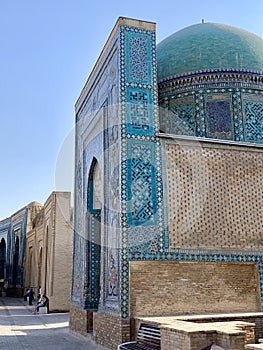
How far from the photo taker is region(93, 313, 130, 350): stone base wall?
Result: 20.7ft

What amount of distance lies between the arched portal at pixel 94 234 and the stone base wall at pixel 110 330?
1293mm

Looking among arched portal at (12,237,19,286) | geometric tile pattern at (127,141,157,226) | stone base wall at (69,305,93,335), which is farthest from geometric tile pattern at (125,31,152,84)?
arched portal at (12,237,19,286)

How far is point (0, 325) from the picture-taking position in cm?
1116

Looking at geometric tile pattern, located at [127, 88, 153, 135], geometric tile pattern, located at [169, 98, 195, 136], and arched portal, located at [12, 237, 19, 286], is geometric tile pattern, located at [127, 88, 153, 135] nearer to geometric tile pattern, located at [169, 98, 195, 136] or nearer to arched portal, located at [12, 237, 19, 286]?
geometric tile pattern, located at [169, 98, 195, 136]

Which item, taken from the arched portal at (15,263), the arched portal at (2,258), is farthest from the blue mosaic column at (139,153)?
the arched portal at (2,258)

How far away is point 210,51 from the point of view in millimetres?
9906

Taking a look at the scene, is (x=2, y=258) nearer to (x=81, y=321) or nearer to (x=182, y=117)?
(x=81, y=321)

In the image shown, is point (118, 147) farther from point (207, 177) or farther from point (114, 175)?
point (207, 177)

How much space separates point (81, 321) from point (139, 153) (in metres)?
4.09

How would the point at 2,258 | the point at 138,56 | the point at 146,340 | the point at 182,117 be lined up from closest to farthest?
the point at 146,340 → the point at 138,56 → the point at 182,117 → the point at 2,258

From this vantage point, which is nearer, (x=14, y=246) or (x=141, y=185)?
(x=141, y=185)

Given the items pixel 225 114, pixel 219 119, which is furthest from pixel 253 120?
pixel 219 119

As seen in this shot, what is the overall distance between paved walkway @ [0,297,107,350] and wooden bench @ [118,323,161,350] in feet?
4.40

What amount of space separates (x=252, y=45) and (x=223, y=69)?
1280 mm
